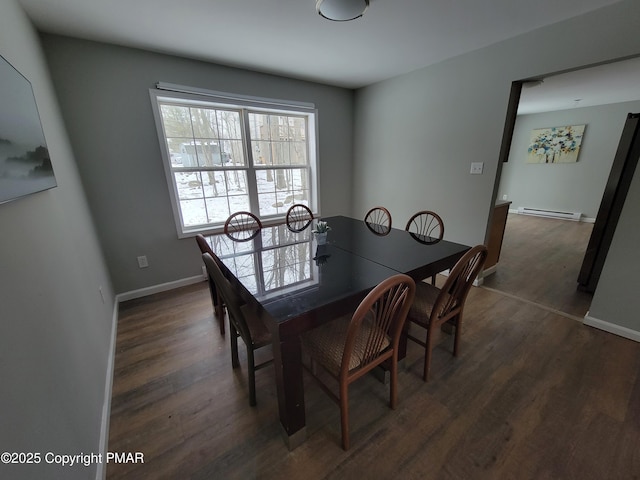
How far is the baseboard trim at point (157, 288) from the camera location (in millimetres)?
2598

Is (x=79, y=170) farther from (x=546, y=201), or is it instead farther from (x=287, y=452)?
(x=546, y=201)

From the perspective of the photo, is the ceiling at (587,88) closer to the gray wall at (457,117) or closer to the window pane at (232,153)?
the gray wall at (457,117)

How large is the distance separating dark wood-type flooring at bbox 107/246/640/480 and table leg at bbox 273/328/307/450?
89 mm

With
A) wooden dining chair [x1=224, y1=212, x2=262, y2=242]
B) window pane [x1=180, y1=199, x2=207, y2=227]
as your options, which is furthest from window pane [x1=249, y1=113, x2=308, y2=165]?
window pane [x1=180, y1=199, x2=207, y2=227]

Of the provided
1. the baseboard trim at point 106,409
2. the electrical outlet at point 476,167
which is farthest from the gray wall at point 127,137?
the electrical outlet at point 476,167

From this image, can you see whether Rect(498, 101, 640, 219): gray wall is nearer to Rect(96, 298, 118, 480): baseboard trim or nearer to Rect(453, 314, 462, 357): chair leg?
Rect(453, 314, 462, 357): chair leg

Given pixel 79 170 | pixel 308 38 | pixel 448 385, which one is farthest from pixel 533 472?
pixel 79 170

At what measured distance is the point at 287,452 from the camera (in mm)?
1203

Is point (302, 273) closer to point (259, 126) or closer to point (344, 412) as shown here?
point (344, 412)

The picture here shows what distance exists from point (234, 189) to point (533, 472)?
3267mm

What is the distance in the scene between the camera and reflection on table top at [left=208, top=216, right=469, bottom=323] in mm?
1151

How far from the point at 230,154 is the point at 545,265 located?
A: 419 cm

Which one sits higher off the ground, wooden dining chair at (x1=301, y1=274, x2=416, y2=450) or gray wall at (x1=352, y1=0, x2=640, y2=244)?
gray wall at (x1=352, y1=0, x2=640, y2=244)

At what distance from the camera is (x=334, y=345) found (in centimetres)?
124
